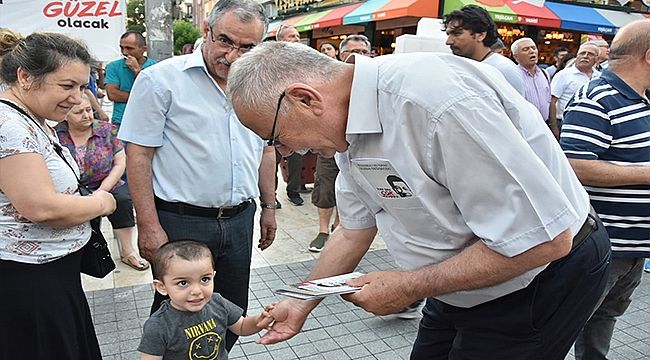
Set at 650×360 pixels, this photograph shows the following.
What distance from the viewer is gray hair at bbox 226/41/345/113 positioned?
145 centimetres

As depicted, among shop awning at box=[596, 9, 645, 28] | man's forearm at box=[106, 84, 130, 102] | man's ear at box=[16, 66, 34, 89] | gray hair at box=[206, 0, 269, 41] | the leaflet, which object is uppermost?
gray hair at box=[206, 0, 269, 41]

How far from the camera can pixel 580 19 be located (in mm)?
13742

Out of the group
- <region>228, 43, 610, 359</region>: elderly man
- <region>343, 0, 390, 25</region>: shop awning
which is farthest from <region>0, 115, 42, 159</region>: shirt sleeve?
<region>343, 0, 390, 25</region>: shop awning

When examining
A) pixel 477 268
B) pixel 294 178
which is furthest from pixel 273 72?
pixel 294 178

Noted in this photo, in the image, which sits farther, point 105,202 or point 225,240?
point 225,240

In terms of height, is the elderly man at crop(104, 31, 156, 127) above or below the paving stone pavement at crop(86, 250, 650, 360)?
above

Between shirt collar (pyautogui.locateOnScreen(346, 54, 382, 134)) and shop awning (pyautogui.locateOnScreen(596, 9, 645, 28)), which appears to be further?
shop awning (pyautogui.locateOnScreen(596, 9, 645, 28))

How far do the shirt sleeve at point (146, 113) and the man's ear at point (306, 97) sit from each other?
3.64 feet

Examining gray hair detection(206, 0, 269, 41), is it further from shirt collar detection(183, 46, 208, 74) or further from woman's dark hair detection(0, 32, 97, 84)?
woman's dark hair detection(0, 32, 97, 84)

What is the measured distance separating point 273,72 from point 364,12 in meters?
13.5

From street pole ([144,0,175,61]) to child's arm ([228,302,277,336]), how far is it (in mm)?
4273

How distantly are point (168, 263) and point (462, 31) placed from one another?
11.1 ft

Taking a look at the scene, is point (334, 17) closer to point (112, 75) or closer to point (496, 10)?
point (496, 10)

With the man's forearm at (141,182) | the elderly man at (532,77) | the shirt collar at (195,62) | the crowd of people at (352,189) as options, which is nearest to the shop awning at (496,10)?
the elderly man at (532,77)
